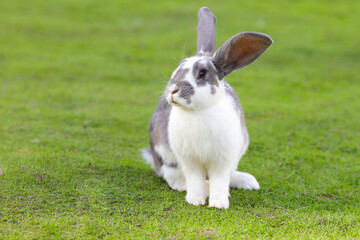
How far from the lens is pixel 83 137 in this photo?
5.93 meters

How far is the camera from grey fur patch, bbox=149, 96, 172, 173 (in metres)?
4.24

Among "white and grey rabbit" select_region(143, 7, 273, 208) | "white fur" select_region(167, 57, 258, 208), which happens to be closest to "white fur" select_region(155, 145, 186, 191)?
"white and grey rabbit" select_region(143, 7, 273, 208)

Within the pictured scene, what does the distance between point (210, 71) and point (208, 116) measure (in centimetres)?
38

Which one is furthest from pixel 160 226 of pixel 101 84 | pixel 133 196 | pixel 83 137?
pixel 101 84

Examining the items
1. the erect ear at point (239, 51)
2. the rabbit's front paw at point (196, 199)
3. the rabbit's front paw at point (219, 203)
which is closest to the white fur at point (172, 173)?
the rabbit's front paw at point (196, 199)

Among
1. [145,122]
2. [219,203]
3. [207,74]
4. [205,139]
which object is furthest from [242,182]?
[145,122]

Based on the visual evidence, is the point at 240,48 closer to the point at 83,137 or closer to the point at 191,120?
the point at 191,120

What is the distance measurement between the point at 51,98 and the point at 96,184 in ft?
13.5

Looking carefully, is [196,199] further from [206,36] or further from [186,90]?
[206,36]

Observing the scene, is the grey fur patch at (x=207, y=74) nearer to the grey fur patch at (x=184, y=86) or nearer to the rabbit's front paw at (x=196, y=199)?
the grey fur patch at (x=184, y=86)

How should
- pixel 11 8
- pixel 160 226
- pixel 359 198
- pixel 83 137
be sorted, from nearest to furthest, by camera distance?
pixel 160 226
pixel 359 198
pixel 83 137
pixel 11 8

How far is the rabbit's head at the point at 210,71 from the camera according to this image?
3.52 meters

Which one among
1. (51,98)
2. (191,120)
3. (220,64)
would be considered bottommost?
(51,98)

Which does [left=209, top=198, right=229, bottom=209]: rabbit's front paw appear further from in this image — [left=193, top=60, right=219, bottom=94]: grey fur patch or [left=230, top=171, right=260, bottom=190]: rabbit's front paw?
[left=193, top=60, right=219, bottom=94]: grey fur patch
